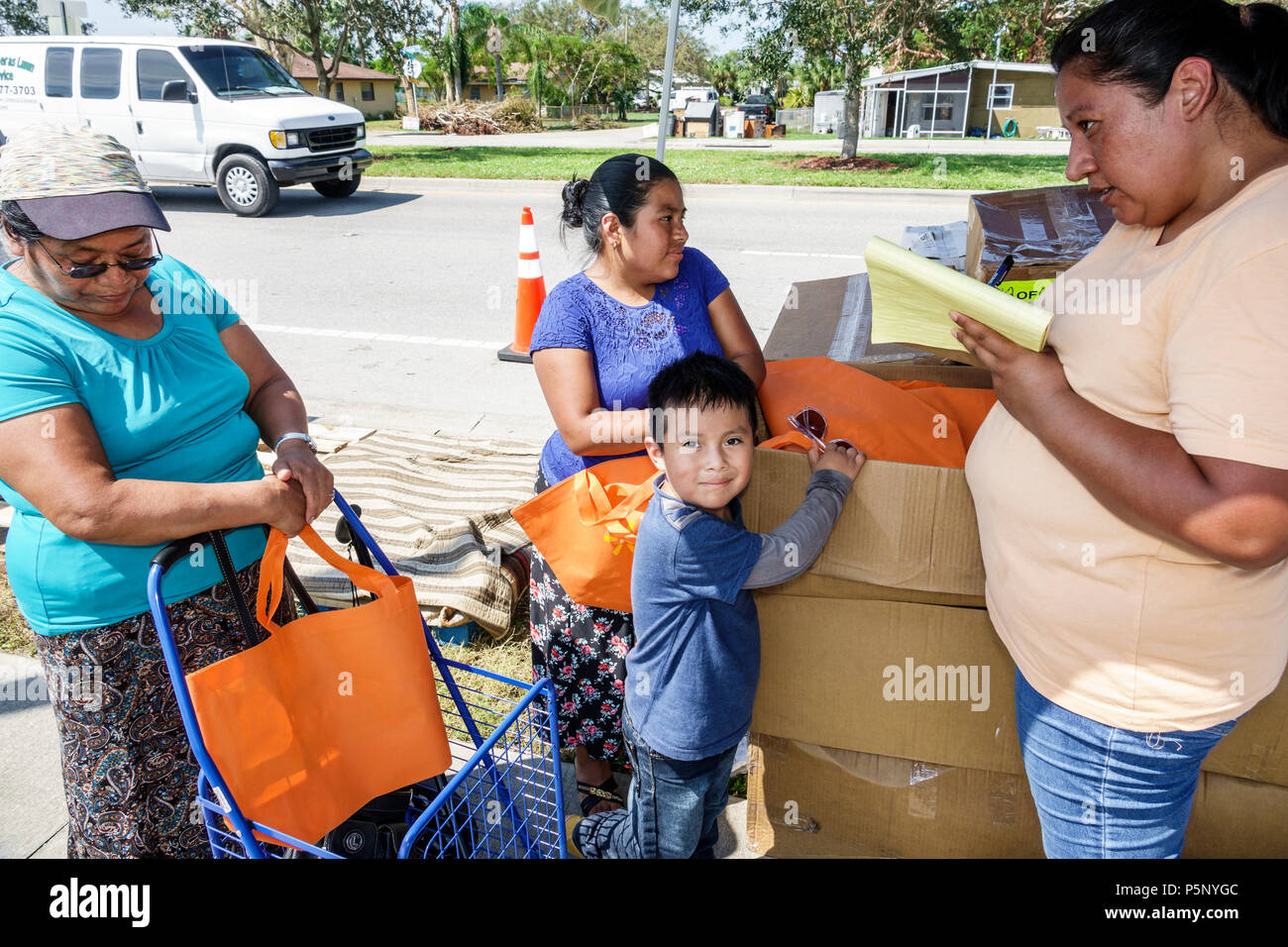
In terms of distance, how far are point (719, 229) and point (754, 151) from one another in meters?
12.0

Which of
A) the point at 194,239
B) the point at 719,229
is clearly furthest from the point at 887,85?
the point at 194,239

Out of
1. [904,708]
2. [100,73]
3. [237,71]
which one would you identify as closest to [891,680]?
[904,708]

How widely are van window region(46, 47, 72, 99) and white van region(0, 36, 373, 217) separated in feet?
0.04

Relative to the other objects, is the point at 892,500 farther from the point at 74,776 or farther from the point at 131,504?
the point at 74,776

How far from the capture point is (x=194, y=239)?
32.5 feet

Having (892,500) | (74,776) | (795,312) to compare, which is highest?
(795,312)

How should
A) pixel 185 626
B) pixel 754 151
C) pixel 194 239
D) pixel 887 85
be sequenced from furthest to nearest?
pixel 887 85 → pixel 754 151 → pixel 194 239 → pixel 185 626

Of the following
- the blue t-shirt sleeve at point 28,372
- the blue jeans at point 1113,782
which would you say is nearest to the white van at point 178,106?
the blue t-shirt sleeve at point 28,372

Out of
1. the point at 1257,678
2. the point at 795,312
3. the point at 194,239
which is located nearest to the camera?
the point at 1257,678

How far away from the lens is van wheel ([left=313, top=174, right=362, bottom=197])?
12688mm

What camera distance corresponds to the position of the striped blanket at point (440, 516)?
326 centimetres

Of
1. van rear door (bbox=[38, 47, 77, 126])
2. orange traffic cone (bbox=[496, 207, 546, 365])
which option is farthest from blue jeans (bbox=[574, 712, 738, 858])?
van rear door (bbox=[38, 47, 77, 126])

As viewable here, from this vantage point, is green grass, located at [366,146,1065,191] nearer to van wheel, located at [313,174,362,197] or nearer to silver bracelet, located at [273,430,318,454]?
van wheel, located at [313,174,362,197]

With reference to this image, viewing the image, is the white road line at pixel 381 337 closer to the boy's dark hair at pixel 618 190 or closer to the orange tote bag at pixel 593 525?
the boy's dark hair at pixel 618 190
